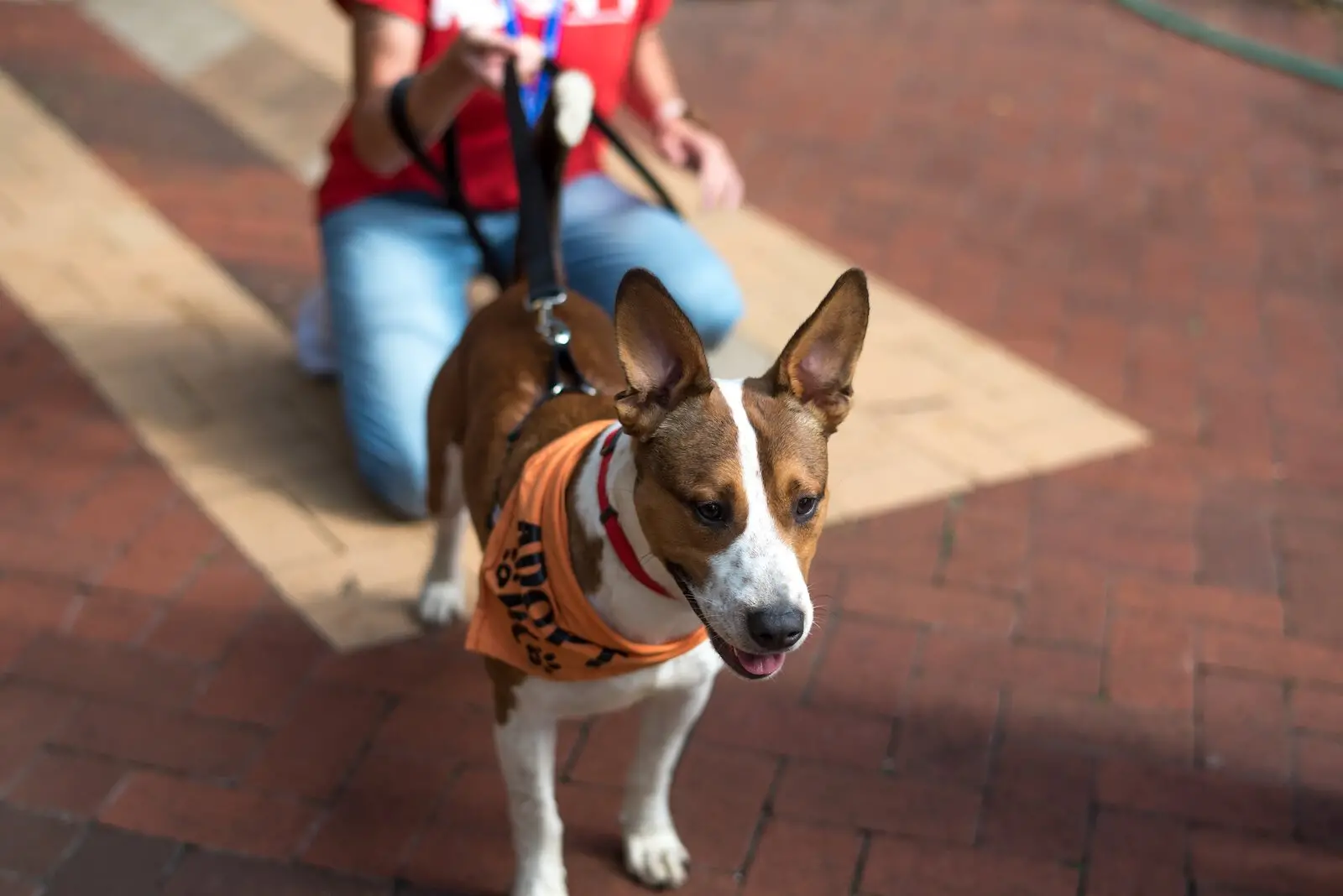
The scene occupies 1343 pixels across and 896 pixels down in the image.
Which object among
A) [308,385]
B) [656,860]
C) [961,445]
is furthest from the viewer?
[308,385]

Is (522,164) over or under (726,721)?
over

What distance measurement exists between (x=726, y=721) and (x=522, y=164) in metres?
1.37

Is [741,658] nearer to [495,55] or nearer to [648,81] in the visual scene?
[495,55]

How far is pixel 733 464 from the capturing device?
7.37 feet

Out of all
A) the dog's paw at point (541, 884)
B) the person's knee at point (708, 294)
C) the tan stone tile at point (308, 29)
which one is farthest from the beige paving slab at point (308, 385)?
the dog's paw at point (541, 884)

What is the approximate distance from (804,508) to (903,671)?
1374mm

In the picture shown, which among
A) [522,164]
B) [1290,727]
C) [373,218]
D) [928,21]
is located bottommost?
[928,21]

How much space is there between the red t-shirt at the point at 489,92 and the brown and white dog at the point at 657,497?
91 cm

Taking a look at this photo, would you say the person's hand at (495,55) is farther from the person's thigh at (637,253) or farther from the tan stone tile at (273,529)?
the tan stone tile at (273,529)

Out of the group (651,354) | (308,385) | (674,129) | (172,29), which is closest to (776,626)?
(651,354)

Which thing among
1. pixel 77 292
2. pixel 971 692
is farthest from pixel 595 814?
pixel 77 292

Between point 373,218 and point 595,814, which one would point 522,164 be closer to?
point 373,218

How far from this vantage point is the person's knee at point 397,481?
3910mm

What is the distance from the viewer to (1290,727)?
11.4 ft
